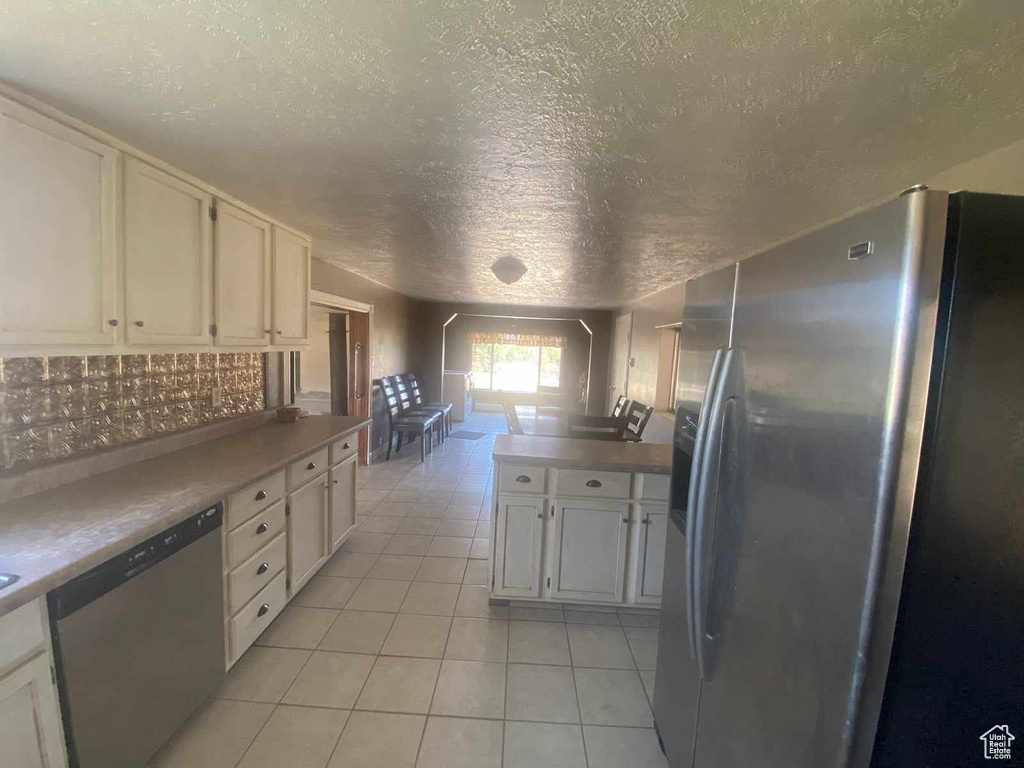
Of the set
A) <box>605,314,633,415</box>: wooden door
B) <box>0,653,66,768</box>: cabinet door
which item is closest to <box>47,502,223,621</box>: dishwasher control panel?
<box>0,653,66,768</box>: cabinet door

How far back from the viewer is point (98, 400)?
173cm

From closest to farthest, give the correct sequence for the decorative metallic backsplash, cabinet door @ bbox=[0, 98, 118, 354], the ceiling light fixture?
cabinet door @ bbox=[0, 98, 118, 354] < the decorative metallic backsplash < the ceiling light fixture

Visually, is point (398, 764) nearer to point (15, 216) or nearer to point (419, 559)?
point (419, 559)

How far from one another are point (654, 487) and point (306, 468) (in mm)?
1925

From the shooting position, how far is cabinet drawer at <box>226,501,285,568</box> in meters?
1.77

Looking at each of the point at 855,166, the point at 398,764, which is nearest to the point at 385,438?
the point at 398,764

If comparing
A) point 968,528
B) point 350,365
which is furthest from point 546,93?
point 350,365

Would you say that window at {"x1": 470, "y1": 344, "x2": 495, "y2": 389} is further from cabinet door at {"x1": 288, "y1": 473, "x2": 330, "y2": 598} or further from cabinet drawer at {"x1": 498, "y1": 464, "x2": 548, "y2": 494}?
cabinet drawer at {"x1": 498, "y1": 464, "x2": 548, "y2": 494}

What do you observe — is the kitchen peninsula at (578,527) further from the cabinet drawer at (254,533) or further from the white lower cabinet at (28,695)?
the white lower cabinet at (28,695)

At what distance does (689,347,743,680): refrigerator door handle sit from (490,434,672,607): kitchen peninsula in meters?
1.20

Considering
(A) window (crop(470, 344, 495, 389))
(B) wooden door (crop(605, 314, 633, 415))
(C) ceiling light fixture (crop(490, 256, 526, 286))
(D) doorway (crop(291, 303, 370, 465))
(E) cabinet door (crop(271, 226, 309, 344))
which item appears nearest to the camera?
(E) cabinet door (crop(271, 226, 309, 344))

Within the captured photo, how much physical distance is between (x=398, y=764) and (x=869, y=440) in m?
1.81

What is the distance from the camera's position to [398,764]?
1.51 metres

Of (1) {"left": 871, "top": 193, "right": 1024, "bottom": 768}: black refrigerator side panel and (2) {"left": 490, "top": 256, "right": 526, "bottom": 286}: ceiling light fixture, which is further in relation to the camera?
(2) {"left": 490, "top": 256, "right": 526, "bottom": 286}: ceiling light fixture
